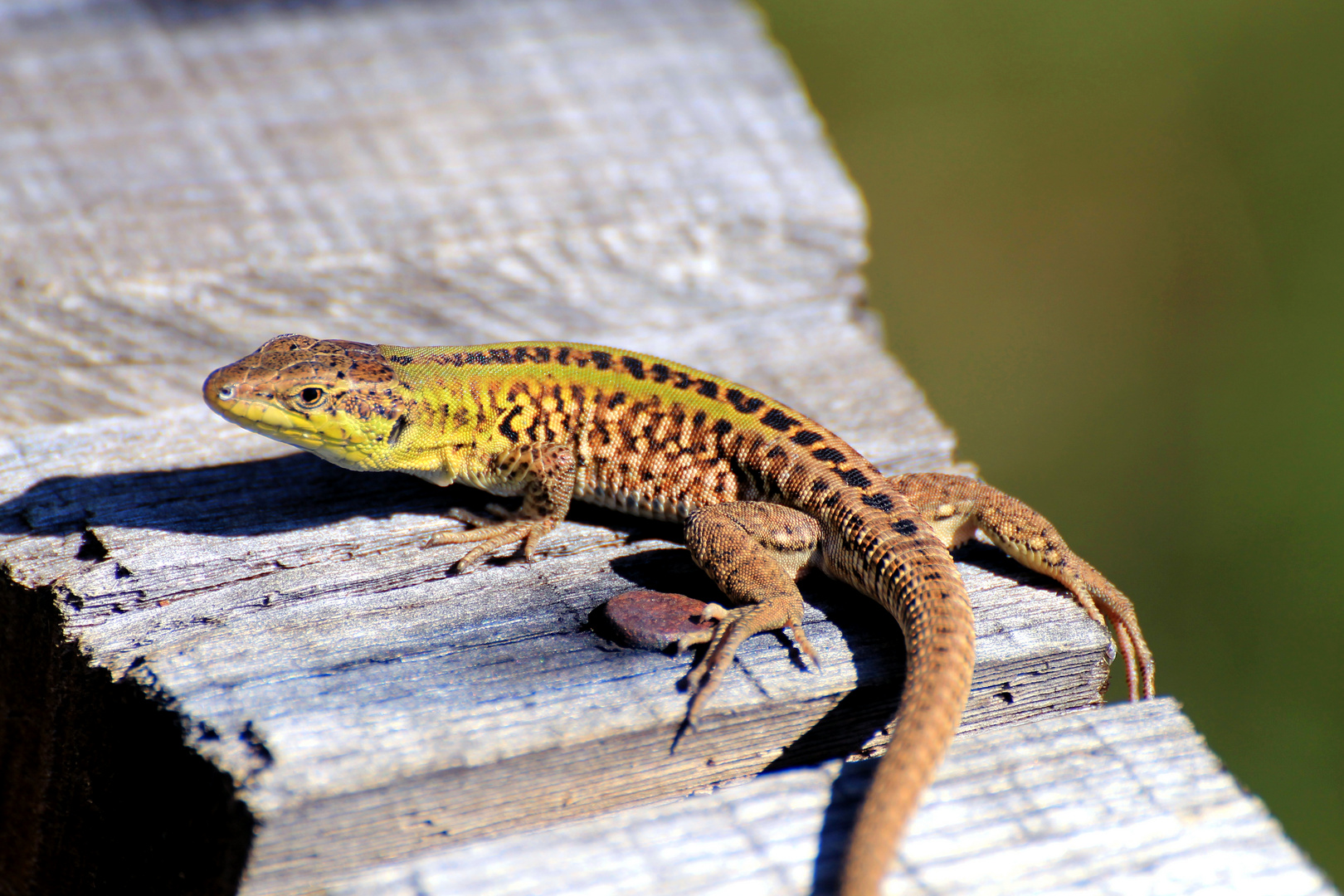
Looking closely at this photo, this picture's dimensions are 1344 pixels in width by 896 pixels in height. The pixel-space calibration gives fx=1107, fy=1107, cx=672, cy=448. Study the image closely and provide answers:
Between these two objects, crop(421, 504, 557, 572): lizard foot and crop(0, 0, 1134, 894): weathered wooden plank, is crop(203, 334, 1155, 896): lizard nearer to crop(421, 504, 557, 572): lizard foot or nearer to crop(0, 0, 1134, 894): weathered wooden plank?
crop(421, 504, 557, 572): lizard foot

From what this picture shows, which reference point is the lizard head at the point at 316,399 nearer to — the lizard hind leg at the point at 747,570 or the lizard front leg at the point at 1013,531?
the lizard hind leg at the point at 747,570

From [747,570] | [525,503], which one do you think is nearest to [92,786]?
[525,503]

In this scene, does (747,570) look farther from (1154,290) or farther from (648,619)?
(1154,290)

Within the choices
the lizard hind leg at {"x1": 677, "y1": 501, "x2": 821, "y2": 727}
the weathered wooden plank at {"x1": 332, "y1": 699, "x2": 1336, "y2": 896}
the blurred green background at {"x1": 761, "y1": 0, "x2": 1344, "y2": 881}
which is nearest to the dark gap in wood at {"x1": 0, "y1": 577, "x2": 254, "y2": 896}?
the weathered wooden plank at {"x1": 332, "y1": 699, "x2": 1336, "y2": 896}

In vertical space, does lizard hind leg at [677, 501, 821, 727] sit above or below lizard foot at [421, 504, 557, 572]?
above

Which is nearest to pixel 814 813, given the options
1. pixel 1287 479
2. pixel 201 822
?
pixel 201 822

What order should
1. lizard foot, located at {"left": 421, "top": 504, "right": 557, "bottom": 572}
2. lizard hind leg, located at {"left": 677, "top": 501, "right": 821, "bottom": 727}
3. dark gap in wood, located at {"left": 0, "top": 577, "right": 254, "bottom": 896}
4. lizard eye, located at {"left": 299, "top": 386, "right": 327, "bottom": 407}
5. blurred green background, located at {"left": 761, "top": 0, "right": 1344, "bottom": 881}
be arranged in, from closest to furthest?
dark gap in wood, located at {"left": 0, "top": 577, "right": 254, "bottom": 896}, lizard hind leg, located at {"left": 677, "top": 501, "right": 821, "bottom": 727}, lizard foot, located at {"left": 421, "top": 504, "right": 557, "bottom": 572}, lizard eye, located at {"left": 299, "top": 386, "right": 327, "bottom": 407}, blurred green background, located at {"left": 761, "top": 0, "right": 1344, "bottom": 881}

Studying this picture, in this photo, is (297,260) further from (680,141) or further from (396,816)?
(396,816)
